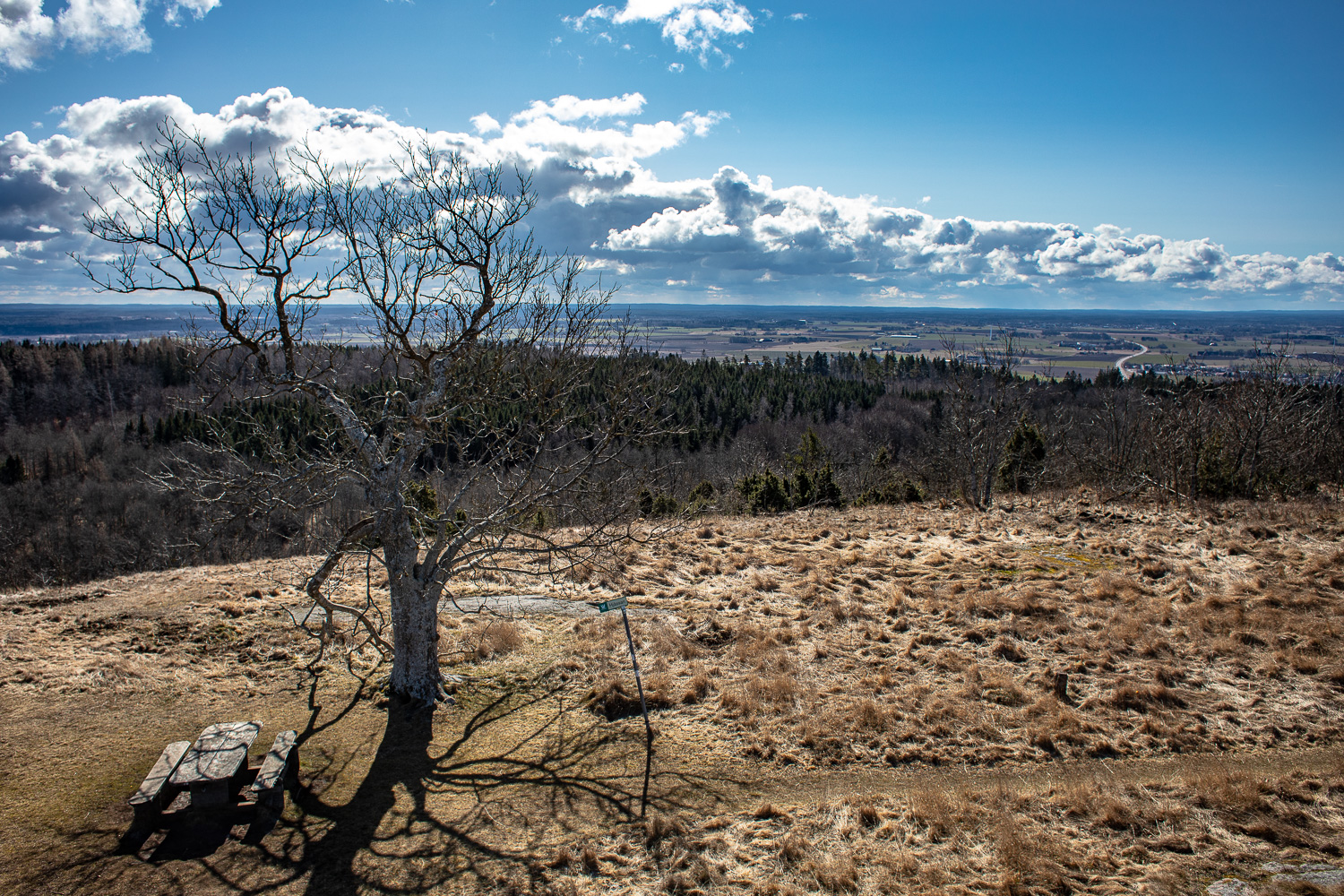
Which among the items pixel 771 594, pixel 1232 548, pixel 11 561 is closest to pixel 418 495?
pixel 771 594

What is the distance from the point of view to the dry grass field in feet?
23.3

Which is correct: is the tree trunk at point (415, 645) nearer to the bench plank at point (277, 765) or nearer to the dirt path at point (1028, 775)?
the bench plank at point (277, 765)

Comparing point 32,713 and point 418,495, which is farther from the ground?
point 418,495

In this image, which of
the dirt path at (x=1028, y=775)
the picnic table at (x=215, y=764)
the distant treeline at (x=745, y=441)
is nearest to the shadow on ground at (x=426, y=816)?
the picnic table at (x=215, y=764)

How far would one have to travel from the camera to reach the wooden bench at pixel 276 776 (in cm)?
767

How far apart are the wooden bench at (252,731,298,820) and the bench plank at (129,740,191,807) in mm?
893

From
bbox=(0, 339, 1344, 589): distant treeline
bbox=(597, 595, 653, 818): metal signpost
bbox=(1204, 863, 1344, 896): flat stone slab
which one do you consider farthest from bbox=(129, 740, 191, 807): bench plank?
bbox=(1204, 863, 1344, 896): flat stone slab

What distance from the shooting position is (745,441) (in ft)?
242

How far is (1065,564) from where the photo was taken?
1678 centimetres

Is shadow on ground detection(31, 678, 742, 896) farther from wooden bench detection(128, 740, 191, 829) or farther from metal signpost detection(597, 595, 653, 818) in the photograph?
wooden bench detection(128, 740, 191, 829)

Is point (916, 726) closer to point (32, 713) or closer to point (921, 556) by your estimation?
point (921, 556)

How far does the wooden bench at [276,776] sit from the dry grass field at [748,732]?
247 millimetres

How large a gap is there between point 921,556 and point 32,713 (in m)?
18.1

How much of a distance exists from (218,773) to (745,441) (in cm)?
6767
